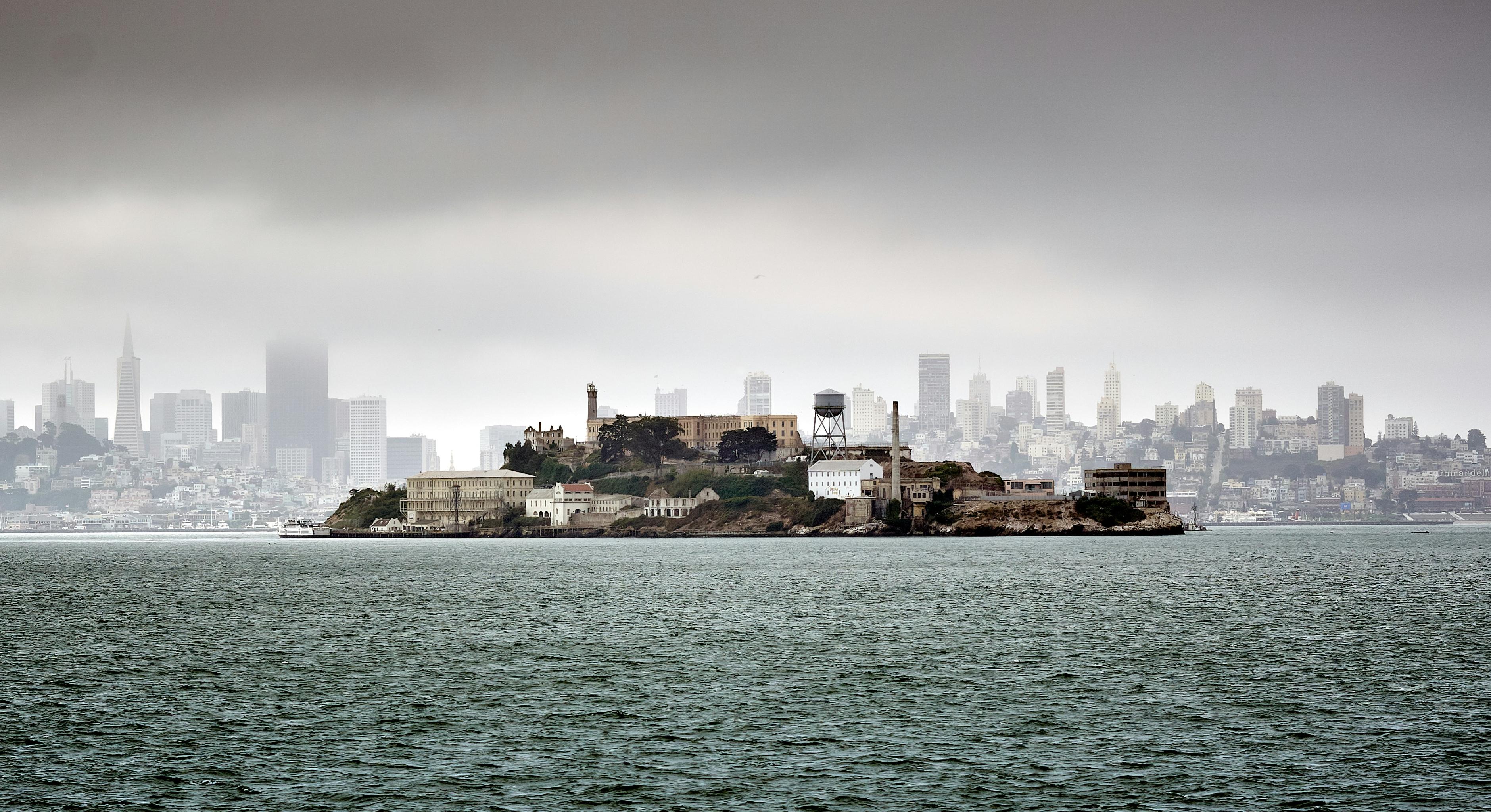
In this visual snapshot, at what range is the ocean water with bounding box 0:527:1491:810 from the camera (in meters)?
30.2

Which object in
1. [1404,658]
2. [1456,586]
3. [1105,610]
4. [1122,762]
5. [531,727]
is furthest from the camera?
[1456,586]

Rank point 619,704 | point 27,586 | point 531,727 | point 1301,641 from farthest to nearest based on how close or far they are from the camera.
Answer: point 27,586 → point 1301,641 → point 619,704 → point 531,727

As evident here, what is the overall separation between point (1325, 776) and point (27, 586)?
94975 mm

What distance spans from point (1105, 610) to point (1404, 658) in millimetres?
21086

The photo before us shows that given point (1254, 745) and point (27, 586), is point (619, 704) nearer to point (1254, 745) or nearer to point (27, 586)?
point (1254, 745)

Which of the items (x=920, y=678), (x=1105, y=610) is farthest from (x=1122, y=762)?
(x=1105, y=610)

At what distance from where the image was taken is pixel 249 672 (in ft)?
158

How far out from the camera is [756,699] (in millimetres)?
41781

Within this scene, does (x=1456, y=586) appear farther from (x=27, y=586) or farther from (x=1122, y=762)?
(x=27, y=586)

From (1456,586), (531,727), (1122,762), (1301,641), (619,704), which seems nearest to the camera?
(1122,762)

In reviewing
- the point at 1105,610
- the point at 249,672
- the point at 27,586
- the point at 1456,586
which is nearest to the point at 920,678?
the point at 249,672

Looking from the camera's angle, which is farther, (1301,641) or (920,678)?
(1301,641)

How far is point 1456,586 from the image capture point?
90312mm

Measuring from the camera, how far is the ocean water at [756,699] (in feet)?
99.1
